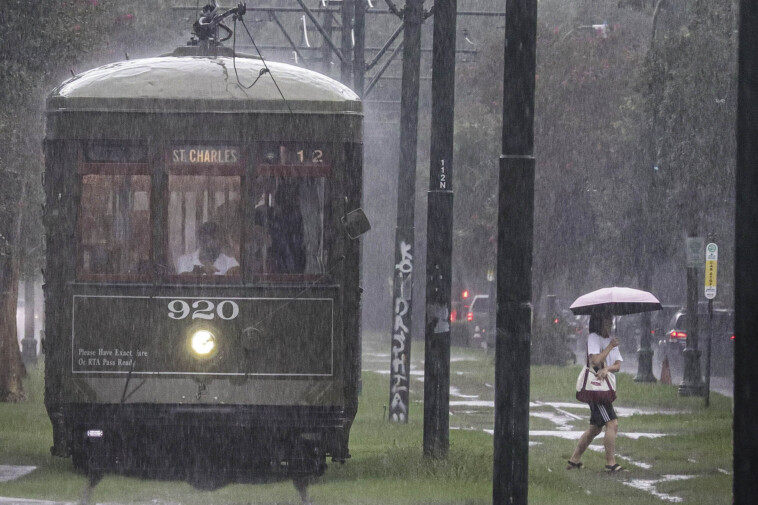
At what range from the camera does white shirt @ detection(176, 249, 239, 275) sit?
39.0 ft

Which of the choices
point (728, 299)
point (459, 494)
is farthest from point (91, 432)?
point (728, 299)

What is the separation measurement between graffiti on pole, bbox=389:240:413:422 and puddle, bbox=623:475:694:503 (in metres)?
4.93

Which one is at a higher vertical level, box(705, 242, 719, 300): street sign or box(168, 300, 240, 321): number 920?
box(705, 242, 719, 300): street sign

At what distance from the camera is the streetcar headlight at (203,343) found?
11734mm

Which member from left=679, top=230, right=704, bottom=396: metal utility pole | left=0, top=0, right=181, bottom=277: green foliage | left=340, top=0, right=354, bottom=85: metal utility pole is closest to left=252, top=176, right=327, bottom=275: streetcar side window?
left=0, top=0, right=181, bottom=277: green foliage

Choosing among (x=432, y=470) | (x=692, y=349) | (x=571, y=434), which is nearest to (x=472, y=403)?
(x=692, y=349)

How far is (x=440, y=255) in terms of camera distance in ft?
49.0

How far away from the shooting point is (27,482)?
1321cm

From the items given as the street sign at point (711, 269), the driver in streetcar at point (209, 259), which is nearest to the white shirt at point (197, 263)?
the driver in streetcar at point (209, 259)

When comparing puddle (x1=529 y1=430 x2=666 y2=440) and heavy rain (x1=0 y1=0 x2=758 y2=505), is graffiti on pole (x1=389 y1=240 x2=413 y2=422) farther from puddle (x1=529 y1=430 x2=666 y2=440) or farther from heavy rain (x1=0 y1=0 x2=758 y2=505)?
puddle (x1=529 y1=430 x2=666 y2=440)

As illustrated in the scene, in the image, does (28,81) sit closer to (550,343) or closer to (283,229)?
(283,229)

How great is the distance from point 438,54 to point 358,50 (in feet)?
37.9

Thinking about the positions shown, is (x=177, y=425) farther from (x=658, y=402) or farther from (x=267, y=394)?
(x=658, y=402)

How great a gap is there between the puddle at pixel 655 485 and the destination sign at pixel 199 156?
209 inches
